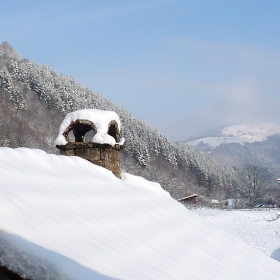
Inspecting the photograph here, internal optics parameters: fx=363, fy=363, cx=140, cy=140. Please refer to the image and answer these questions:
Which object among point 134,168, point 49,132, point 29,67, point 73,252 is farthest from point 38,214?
point 29,67

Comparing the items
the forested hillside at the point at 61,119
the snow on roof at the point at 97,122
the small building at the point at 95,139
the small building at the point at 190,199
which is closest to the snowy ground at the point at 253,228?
the small building at the point at 95,139

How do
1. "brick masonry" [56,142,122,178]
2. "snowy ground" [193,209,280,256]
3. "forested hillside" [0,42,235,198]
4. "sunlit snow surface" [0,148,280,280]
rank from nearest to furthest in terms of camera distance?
1. "sunlit snow surface" [0,148,280,280]
2. "brick masonry" [56,142,122,178]
3. "snowy ground" [193,209,280,256]
4. "forested hillside" [0,42,235,198]

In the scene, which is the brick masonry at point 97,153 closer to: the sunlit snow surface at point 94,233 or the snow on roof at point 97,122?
the snow on roof at point 97,122

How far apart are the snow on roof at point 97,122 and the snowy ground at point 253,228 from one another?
1202 centimetres

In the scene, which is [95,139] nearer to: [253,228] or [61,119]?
[253,228]

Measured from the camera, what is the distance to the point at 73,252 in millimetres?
1815

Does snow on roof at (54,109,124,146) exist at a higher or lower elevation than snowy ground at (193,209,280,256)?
lower

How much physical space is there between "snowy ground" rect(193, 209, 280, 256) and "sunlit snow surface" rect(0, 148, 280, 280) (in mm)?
12676

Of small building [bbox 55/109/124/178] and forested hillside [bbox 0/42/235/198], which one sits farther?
forested hillside [bbox 0/42/235/198]

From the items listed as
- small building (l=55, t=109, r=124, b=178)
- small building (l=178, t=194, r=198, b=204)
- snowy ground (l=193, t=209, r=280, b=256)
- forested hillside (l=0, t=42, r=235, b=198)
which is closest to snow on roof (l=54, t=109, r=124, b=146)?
small building (l=55, t=109, r=124, b=178)

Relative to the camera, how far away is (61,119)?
63531 mm

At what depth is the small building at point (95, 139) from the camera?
578 centimetres

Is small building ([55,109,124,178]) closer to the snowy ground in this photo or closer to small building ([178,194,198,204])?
the snowy ground

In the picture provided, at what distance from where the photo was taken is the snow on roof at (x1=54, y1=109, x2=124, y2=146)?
5821 millimetres
